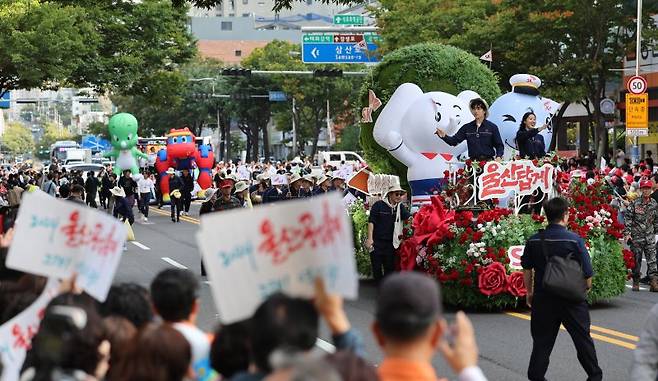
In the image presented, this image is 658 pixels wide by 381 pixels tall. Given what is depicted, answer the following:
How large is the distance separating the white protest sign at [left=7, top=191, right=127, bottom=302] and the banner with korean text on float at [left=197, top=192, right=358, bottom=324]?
1.10 m

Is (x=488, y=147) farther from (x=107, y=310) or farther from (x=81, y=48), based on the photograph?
(x=81, y=48)

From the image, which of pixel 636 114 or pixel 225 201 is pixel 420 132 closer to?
pixel 225 201

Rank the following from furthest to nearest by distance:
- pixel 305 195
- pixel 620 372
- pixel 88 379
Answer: pixel 305 195
pixel 620 372
pixel 88 379

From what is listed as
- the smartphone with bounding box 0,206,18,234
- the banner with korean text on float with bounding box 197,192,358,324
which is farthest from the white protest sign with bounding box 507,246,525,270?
the banner with korean text on float with bounding box 197,192,358,324

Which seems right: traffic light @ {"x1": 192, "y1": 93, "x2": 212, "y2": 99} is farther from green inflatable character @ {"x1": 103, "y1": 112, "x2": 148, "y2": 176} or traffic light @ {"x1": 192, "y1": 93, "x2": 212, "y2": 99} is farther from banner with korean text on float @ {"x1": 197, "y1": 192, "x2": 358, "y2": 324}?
banner with korean text on float @ {"x1": 197, "y1": 192, "x2": 358, "y2": 324}

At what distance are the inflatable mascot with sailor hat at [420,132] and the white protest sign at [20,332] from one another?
1204cm

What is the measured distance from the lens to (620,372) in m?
10.6

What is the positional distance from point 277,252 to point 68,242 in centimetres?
160

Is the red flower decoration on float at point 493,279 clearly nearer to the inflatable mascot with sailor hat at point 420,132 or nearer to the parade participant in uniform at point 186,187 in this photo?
the inflatable mascot with sailor hat at point 420,132

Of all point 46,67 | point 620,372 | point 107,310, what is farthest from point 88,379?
point 46,67

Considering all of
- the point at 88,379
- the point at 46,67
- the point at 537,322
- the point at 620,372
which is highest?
the point at 46,67

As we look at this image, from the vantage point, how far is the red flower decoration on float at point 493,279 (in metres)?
14.1

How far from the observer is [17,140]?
584ft

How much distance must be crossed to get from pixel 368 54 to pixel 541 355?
35.3m
